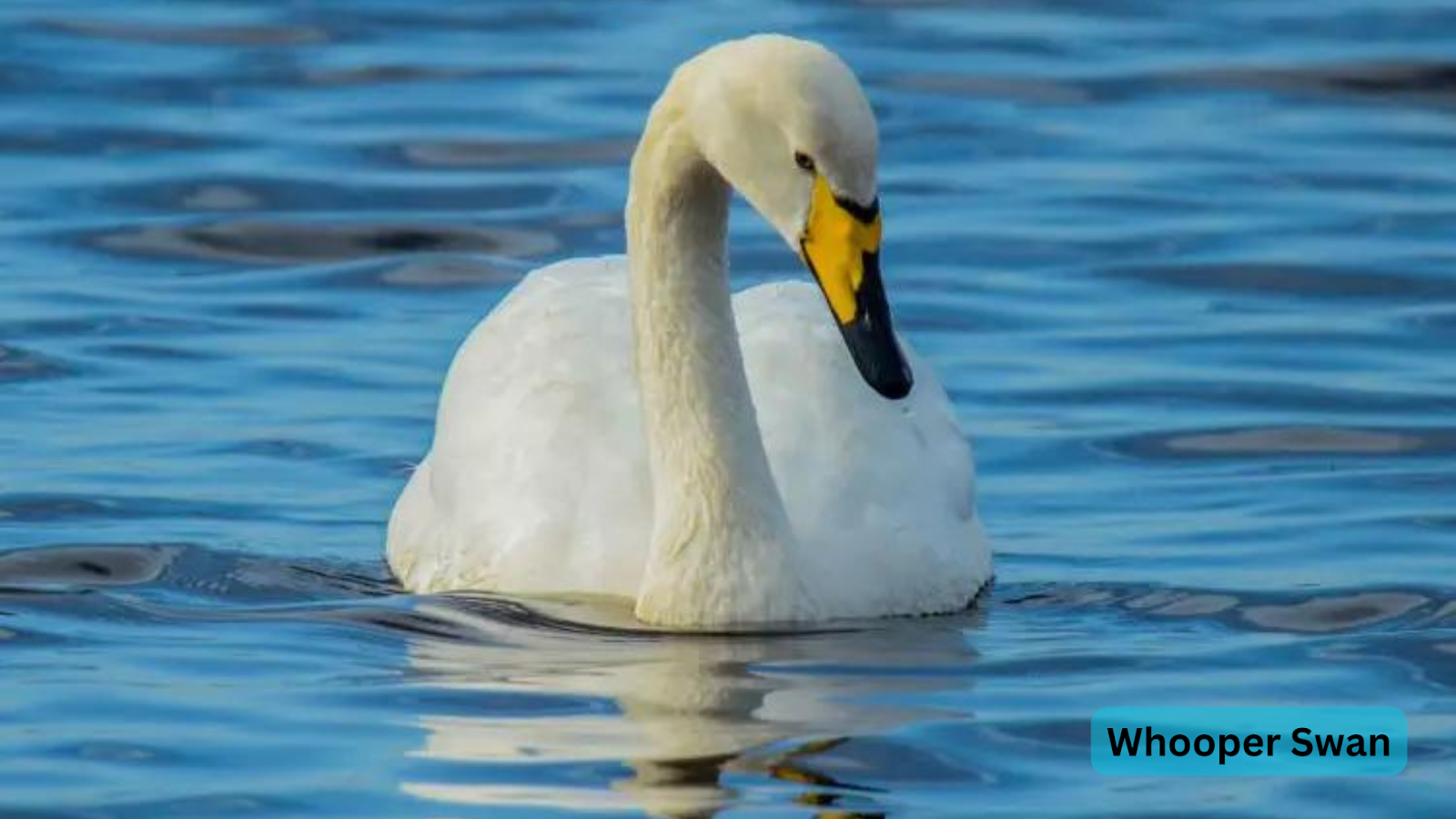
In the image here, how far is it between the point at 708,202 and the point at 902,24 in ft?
31.0

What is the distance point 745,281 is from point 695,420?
4594 mm

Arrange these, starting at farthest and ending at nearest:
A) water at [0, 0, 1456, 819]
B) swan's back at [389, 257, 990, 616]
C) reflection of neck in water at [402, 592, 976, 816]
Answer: swan's back at [389, 257, 990, 616] → water at [0, 0, 1456, 819] → reflection of neck in water at [402, 592, 976, 816]

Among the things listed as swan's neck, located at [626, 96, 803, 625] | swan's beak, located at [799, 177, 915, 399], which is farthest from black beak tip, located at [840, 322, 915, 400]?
swan's neck, located at [626, 96, 803, 625]

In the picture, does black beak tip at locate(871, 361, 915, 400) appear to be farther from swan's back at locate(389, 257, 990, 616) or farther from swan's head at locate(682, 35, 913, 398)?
swan's back at locate(389, 257, 990, 616)

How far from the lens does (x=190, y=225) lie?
620 inches

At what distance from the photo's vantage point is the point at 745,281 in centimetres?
1481

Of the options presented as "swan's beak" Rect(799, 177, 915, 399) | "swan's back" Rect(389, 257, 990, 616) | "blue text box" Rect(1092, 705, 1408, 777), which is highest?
"swan's beak" Rect(799, 177, 915, 399)

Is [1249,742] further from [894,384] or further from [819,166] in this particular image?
[819,166]

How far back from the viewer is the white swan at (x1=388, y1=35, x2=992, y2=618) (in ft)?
31.0

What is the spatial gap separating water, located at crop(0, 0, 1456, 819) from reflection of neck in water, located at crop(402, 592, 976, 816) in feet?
0.06

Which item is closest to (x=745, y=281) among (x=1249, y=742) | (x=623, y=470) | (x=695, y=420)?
(x=623, y=470)

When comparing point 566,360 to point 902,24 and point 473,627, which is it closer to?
point 473,627

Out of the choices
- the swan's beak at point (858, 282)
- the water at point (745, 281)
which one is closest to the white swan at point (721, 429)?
the swan's beak at point (858, 282)

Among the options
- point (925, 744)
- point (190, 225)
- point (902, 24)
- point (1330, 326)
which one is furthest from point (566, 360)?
point (902, 24)
